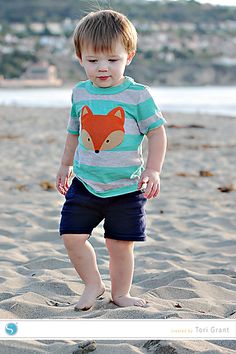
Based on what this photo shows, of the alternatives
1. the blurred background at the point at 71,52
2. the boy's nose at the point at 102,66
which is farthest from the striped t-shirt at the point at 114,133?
the blurred background at the point at 71,52

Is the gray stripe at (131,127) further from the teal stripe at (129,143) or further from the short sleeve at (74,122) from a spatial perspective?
the short sleeve at (74,122)

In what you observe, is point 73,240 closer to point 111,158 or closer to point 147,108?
point 111,158

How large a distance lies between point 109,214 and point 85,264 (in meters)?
0.25

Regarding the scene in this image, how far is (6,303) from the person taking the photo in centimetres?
300

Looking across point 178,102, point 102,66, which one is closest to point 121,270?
point 102,66

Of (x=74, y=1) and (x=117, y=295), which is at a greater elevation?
(x=117, y=295)

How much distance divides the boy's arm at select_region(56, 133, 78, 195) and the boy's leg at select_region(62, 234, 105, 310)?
0.26 meters

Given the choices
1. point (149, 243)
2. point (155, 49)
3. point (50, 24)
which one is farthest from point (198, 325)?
point (50, 24)

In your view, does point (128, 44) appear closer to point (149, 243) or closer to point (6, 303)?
point (6, 303)

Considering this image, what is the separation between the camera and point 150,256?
417 cm

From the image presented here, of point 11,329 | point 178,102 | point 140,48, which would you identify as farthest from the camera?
point 140,48

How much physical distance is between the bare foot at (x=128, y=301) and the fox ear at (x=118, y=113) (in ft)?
2.48

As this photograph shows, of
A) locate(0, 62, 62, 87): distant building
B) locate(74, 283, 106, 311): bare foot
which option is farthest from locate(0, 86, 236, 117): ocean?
locate(74, 283, 106, 311): bare foot

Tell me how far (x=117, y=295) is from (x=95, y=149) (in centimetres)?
64
